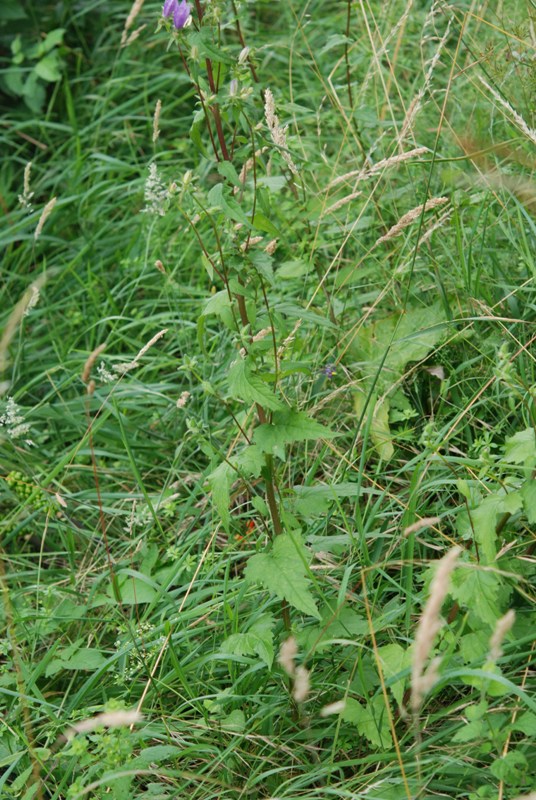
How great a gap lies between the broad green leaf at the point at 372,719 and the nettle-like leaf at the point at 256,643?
A: 0.18 m

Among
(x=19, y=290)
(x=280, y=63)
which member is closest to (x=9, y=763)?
(x=19, y=290)

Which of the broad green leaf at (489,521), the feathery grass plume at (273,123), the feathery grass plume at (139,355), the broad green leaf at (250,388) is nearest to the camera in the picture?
the broad green leaf at (489,521)

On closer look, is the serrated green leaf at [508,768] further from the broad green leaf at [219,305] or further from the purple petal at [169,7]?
the purple petal at [169,7]

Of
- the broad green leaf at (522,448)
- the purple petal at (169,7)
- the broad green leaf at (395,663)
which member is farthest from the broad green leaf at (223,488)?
the purple petal at (169,7)

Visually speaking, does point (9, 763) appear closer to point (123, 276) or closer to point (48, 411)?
point (48, 411)

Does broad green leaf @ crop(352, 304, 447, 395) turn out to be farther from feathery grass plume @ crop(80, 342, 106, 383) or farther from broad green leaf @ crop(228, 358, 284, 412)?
feathery grass plume @ crop(80, 342, 106, 383)

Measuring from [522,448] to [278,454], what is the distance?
0.45 m

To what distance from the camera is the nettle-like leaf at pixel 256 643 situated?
1797mm

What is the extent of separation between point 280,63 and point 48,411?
2163mm

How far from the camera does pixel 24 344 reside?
314cm

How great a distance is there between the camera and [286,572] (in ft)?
5.70

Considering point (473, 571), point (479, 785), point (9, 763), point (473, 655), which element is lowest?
point (9, 763)

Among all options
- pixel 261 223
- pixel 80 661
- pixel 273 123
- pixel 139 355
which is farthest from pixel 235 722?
pixel 273 123

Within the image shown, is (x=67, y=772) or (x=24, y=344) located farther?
(x=24, y=344)
